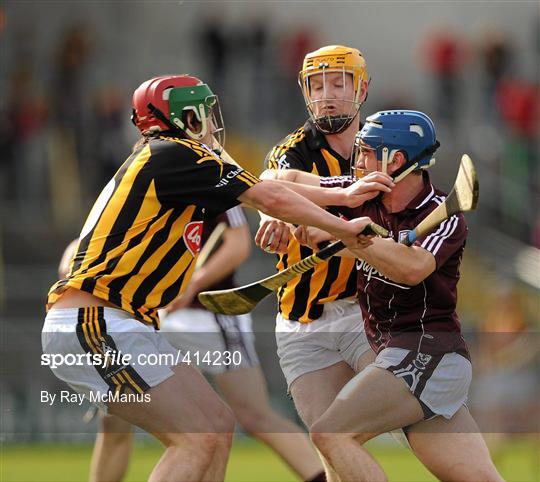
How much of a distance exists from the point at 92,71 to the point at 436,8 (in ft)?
16.2

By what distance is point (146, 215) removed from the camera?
532 cm

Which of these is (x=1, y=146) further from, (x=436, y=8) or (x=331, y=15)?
(x=436, y=8)

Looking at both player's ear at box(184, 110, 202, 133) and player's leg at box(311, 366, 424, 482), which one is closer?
player's leg at box(311, 366, 424, 482)

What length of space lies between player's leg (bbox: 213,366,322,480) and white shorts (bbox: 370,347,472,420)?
187 centimetres

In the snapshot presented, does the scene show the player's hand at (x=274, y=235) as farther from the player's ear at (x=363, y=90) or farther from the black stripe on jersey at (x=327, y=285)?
the player's ear at (x=363, y=90)

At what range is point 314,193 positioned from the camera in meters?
5.50

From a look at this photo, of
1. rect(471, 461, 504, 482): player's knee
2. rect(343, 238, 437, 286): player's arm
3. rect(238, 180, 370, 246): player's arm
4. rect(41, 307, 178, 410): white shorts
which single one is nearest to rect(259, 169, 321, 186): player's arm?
rect(238, 180, 370, 246): player's arm

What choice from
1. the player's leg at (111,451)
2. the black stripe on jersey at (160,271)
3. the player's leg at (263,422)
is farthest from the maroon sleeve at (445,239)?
the player's leg at (111,451)

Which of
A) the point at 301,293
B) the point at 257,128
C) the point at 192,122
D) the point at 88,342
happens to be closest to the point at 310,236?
the point at 301,293

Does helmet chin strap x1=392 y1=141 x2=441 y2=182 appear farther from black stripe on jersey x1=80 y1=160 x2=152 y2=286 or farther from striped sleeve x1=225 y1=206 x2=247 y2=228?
striped sleeve x1=225 y1=206 x2=247 y2=228

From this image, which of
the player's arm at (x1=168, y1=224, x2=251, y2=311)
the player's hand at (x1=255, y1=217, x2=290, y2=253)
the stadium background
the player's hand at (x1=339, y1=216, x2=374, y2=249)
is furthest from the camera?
the stadium background

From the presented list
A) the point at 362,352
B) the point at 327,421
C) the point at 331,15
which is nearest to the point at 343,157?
the point at 362,352

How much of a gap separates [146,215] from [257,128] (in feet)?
30.8

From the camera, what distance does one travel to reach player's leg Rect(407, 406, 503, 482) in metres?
5.02
